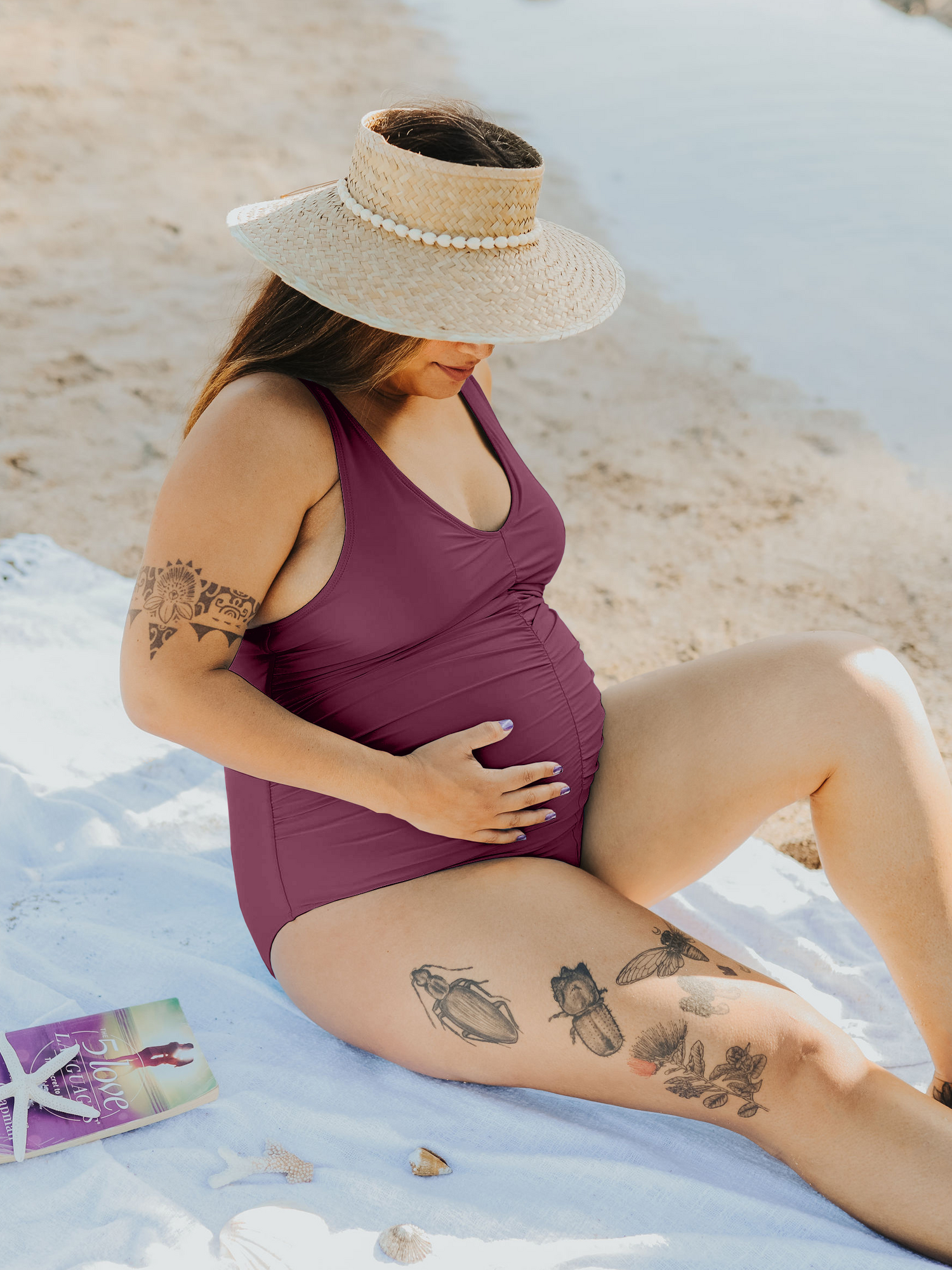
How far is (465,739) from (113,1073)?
2.08 ft

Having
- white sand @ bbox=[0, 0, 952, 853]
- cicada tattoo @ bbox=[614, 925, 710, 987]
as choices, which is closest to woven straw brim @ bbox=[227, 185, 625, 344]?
cicada tattoo @ bbox=[614, 925, 710, 987]

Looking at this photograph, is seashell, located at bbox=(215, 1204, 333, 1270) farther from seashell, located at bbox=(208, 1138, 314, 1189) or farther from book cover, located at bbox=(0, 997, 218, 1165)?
book cover, located at bbox=(0, 997, 218, 1165)

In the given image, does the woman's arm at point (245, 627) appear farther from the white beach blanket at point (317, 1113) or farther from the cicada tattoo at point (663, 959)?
the white beach blanket at point (317, 1113)

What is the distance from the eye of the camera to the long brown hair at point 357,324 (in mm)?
1399

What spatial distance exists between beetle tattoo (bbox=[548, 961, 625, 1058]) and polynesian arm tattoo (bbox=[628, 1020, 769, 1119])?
28 mm

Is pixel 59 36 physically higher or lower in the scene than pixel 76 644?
higher

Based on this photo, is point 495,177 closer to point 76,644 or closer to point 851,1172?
point 851,1172

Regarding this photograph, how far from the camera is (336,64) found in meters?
6.66

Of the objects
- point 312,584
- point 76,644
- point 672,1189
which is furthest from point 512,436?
point 672,1189

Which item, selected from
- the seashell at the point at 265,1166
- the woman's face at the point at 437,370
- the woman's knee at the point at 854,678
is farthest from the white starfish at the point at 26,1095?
the woman's knee at the point at 854,678

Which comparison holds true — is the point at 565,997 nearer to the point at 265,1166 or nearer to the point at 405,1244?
the point at 405,1244

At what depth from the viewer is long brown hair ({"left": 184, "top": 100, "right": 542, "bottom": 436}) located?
4.59 ft

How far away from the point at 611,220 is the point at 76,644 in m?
3.79

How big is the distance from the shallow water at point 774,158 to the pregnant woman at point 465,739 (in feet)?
8.81
